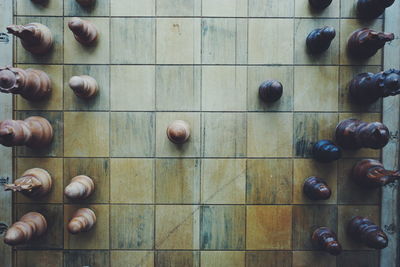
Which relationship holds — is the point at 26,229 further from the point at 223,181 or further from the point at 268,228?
the point at 268,228

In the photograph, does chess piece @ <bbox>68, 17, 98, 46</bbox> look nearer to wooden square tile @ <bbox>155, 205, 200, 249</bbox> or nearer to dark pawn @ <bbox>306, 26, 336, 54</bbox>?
wooden square tile @ <bbox>155, 205, 200, 249</bbox>

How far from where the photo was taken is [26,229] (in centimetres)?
158

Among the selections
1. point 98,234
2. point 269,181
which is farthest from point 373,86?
point 98,234

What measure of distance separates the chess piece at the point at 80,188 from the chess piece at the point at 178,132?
0.67 metres

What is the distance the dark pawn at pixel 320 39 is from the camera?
1.56 metres

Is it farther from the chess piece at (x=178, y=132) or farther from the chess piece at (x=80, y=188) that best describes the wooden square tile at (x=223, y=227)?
the chess piece at (x=80, y=188)

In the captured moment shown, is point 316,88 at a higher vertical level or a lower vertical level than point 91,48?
lower

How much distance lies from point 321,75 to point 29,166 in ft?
7.42

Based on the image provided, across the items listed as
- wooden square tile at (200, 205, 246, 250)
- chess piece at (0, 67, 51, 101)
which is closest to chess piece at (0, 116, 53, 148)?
chess piece at (0, 67, 51, 101)

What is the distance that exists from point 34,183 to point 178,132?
1.03 m

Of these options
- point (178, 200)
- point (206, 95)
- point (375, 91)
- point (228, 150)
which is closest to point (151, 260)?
point (178, 200)

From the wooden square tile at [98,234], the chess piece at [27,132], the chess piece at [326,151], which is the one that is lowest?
the wooden square tile at [98,234]

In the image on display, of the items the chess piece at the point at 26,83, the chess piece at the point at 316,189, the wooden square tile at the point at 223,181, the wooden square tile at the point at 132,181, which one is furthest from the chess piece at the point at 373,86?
the chess piece at the point at 26,83

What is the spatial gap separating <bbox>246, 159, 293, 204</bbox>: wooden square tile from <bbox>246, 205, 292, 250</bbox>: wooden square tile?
68 mm
